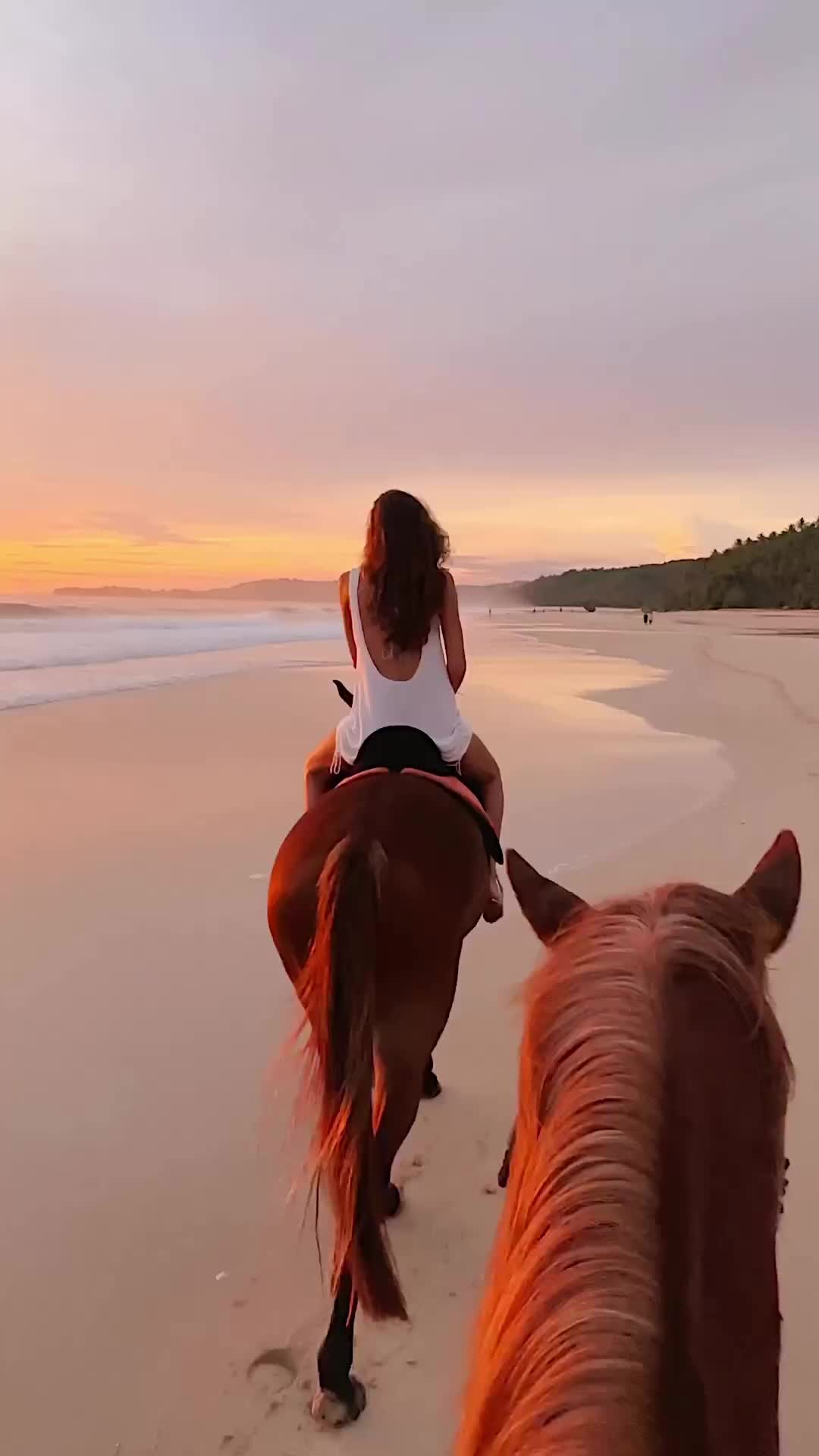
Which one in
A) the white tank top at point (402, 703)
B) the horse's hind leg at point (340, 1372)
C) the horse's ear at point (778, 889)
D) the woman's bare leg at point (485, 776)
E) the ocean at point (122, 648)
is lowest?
the horse's hind leg at point (340, 1372)

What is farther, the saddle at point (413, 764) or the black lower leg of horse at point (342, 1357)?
the saddle at point (413, 764)

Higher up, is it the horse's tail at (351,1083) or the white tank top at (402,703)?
the white tank top at (402,703)

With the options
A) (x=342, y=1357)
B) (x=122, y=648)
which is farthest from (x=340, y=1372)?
(x=122, y=648)

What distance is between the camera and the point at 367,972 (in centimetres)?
224

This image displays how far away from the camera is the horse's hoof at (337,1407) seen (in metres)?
2.12

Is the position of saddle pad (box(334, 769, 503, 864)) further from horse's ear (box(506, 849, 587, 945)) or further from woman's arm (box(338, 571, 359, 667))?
horse's ear (box(506, 849, 587, 945))

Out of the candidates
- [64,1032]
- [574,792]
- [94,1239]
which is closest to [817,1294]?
[94,1239]

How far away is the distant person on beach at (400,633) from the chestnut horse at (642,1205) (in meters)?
1.78

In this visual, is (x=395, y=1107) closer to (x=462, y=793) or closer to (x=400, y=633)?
(x=462, y=793)

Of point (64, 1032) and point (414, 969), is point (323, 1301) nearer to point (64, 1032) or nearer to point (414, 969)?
point (414, 969)

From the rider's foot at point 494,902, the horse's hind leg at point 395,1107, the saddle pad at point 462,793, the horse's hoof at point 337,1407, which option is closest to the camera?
the horse's hoof at point 337,1407

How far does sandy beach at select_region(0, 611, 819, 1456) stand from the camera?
220 cm

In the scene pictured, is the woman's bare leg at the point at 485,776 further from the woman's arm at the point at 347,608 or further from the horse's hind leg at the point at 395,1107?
the horse's hind leg at the point at 395,1107

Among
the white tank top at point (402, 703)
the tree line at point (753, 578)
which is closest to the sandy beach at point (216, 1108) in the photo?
the white tank top at point (402, 703)
